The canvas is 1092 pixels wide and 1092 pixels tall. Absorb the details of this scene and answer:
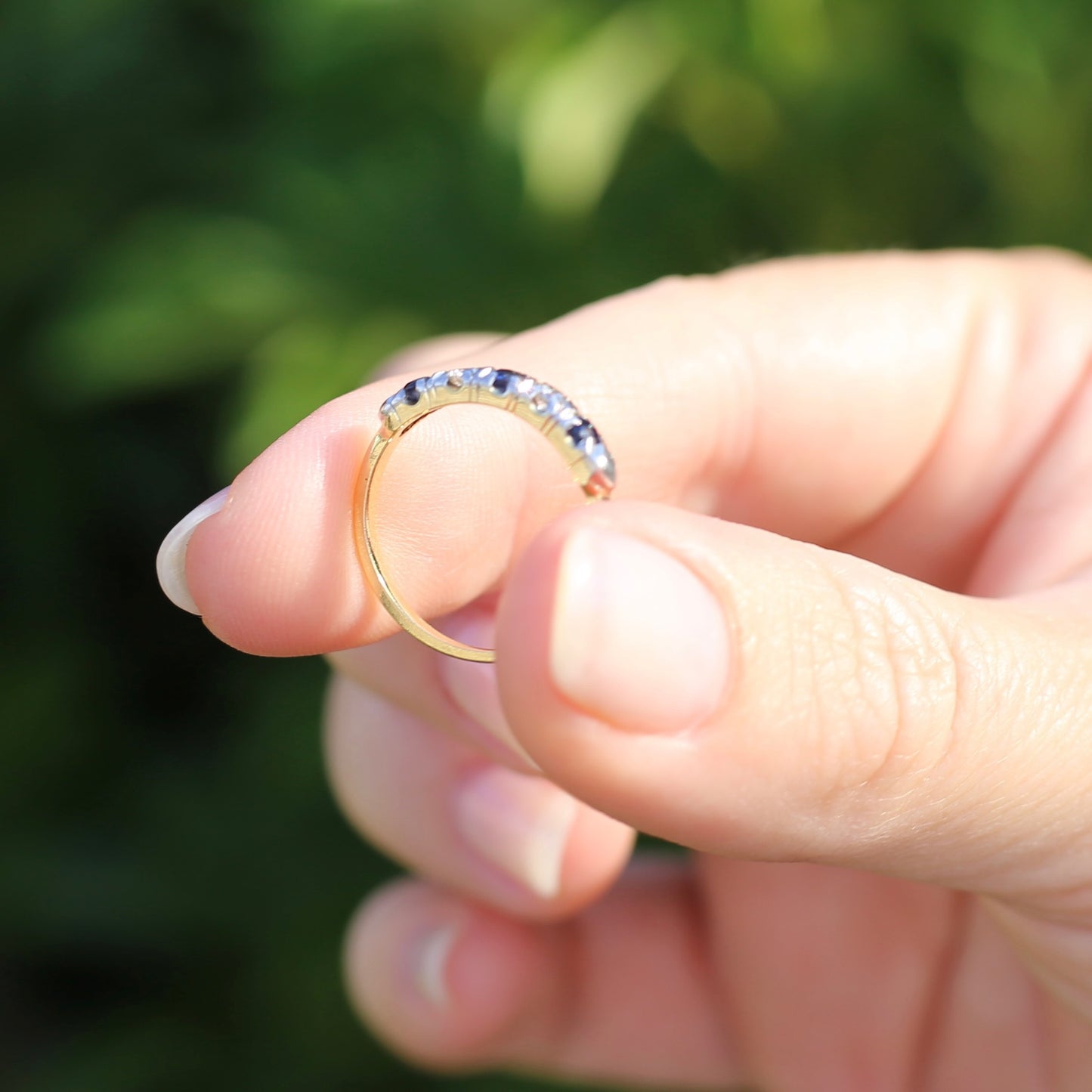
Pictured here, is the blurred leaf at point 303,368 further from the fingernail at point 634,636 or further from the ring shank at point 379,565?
the fingernail at point 634,636

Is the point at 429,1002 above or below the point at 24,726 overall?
above

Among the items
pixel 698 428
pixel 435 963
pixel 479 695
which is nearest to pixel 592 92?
pixel 698 428

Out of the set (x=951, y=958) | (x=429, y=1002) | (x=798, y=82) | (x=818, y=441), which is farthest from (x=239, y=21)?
(x=951, y=958)

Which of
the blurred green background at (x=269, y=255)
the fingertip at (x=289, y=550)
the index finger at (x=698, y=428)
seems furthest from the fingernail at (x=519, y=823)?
the blurred green background at (x=269, y=255)

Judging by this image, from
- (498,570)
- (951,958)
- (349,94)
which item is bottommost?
(951,958)

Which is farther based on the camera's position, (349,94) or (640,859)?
(349,94)

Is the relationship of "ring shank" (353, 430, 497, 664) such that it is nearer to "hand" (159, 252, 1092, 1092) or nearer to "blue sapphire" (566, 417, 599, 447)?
"hand" (159, 252, 1092, 1092)

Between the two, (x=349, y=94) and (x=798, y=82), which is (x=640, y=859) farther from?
(x=349, y=94)
